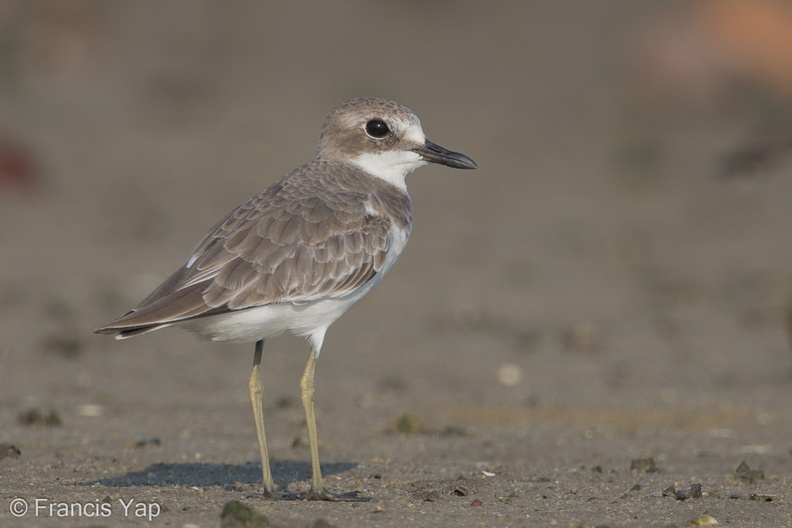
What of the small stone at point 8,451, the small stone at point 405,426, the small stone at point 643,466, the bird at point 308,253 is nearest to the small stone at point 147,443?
the small stone at point 8,451

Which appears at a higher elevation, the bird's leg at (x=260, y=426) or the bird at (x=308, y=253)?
the bird at (x=308, y=253)

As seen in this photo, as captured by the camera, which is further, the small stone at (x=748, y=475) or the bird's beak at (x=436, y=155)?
the bird's beak at (x=436, y=155)

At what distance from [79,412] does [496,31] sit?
18270 millimetres

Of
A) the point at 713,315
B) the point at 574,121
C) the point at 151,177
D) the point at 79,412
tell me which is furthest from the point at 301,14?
the point at 79,412

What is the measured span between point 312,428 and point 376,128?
1.86 metres

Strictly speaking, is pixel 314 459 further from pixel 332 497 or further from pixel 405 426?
pixel 405 426

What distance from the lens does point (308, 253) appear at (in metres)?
6.80

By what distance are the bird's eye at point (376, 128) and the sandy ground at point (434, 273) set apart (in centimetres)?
202

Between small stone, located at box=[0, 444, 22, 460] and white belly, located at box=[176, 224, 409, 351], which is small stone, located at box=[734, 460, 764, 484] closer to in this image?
white belly, located at box=[176, 224, 409, 351]

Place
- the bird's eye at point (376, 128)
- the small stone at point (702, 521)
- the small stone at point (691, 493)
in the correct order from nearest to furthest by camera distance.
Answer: the small stone at point (702, 521) < the small stone at point (691, 493) < the bird's eye at point (376, 128)

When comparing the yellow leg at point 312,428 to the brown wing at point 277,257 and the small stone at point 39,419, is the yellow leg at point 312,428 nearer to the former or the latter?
the brown wing at point 277,257

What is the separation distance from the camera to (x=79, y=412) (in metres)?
9.16

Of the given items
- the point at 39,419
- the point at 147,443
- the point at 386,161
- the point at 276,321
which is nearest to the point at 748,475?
the point at 386,161

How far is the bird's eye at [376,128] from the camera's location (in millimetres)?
7527
